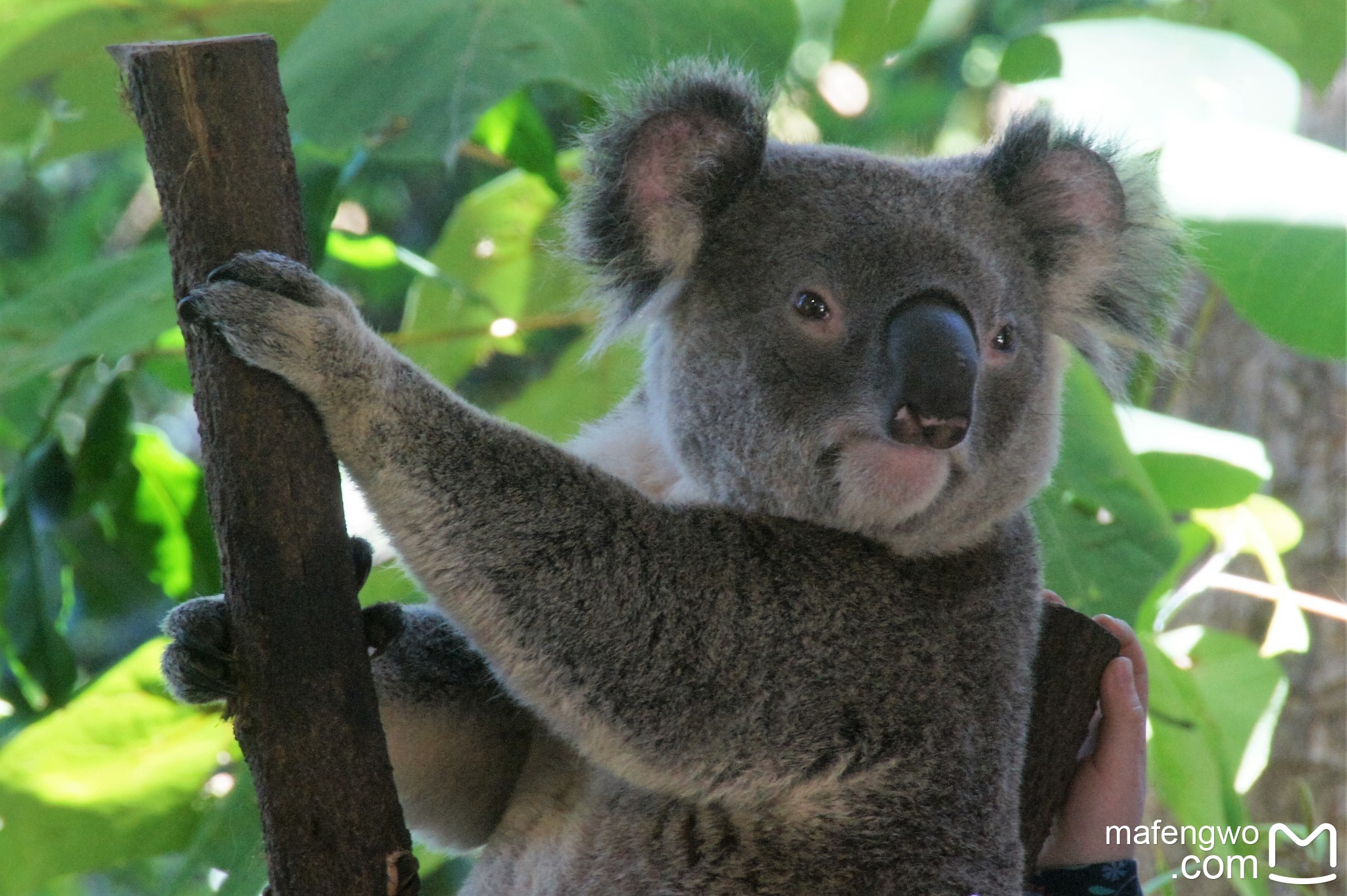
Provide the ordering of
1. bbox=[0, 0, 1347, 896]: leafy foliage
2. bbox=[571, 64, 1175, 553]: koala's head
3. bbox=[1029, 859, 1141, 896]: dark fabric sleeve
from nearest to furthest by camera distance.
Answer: bbox=[571, 64, 1175, 553]: koala's head
bbox=[1029, 859, 1141, 896]: dark fabric sleeve
bbox=[0, 0, 1347, 896]: leafy foliage

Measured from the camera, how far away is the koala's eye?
2.04 m

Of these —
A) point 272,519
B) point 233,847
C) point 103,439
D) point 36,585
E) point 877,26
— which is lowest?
point 233,847

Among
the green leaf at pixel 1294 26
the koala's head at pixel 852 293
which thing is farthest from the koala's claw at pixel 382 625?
the green leaf at pixel 1294 26

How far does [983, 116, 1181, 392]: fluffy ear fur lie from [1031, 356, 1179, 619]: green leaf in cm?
29

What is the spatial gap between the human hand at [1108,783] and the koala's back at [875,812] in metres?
0.30

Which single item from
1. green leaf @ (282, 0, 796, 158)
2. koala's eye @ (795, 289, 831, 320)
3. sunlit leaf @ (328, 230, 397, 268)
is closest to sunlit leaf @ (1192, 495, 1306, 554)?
koala's eye @ (795, 289, 831, 320)

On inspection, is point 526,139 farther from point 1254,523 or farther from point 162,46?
point 1254,523

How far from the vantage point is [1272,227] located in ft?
8.96

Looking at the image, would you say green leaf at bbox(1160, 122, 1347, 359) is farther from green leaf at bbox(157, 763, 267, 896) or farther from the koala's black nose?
green leaf at bbox(157, 763, 267, 896)

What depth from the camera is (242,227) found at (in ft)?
5.51

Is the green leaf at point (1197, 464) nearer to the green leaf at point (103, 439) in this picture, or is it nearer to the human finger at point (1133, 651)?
the human finger at point (1133, 651)

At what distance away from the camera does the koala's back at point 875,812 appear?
204 cm

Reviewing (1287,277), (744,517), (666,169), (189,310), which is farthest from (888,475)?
(1287,277)

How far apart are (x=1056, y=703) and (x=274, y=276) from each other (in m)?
1.61
